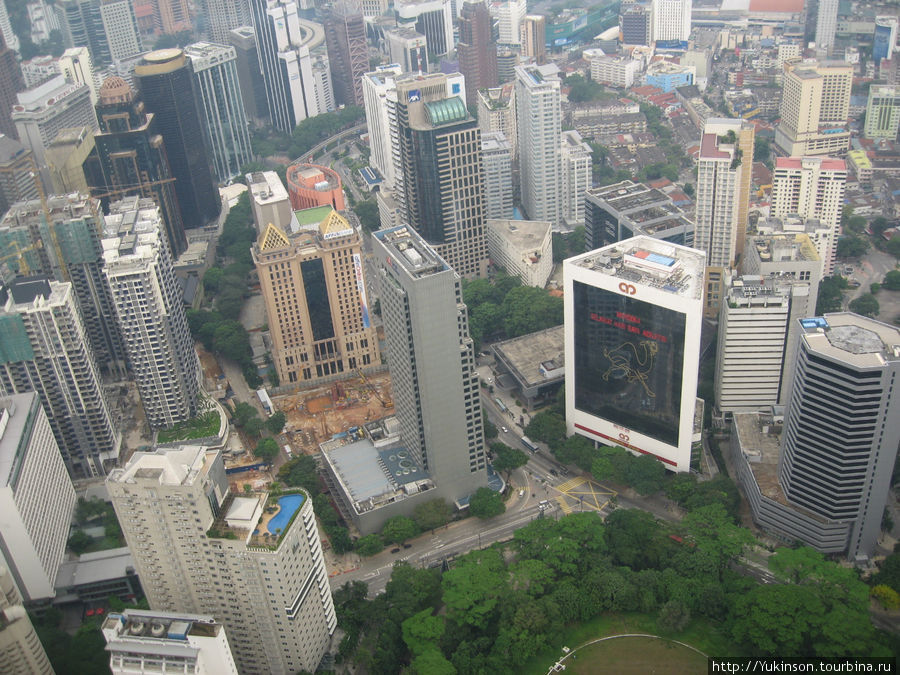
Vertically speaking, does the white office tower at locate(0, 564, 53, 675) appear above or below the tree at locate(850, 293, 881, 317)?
above

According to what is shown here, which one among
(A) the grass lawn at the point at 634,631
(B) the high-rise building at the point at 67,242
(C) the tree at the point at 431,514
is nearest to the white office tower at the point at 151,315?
(B) the high-rise building at the point at 67,242

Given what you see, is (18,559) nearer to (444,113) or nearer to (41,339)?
(41,339)

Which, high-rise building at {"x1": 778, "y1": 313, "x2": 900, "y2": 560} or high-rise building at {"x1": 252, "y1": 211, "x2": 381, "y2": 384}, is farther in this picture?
high-rise building at {"x1": 252, "y1": 211, "x2": 381, "y2": 384}

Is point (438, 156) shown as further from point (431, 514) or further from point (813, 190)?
point (431, 514)

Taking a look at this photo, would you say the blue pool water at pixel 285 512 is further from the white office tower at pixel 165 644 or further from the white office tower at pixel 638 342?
the white office tower at pixel 638 342

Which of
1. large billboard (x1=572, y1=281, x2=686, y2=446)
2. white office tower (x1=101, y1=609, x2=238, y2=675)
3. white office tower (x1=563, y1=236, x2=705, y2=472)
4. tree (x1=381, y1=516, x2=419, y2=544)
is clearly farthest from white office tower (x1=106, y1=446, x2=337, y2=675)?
white office tower (x1=563, y1=236, x2=705, y2=472)

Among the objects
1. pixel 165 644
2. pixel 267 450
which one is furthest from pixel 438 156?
pixel 165 644

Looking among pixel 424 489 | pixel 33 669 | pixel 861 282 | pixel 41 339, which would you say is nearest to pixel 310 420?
pixel 424 489

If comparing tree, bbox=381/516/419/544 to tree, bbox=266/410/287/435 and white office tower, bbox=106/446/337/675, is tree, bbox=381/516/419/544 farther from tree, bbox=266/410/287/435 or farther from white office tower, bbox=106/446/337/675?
tree, bbox=266/410/287/435
